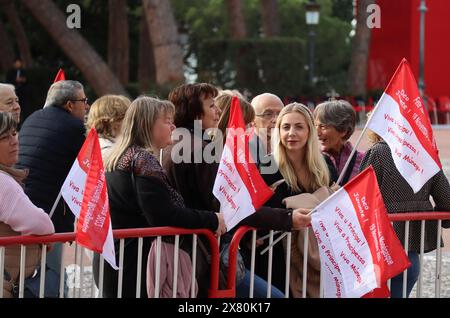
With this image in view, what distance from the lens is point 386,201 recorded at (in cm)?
730

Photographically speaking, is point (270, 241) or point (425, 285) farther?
point (425, 285)

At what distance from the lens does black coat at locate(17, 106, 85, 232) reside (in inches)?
311

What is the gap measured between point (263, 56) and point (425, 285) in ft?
75.7

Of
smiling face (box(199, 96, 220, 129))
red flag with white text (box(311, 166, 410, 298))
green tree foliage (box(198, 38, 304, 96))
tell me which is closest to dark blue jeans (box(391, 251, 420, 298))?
red flag with white text (box(311, 166, 410, 298))

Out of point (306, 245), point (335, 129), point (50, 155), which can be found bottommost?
point (306, 245)

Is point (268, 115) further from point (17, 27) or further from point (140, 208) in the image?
point (17, 27)

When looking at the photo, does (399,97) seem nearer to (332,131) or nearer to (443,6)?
(332,131)

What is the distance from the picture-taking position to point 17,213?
611 centimetres

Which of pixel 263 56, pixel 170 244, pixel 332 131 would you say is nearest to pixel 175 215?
pixel 170 244

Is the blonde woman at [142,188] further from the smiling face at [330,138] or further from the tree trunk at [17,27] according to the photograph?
the tree trunk at [17,27]

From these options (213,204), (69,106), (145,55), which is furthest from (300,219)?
(145,55)

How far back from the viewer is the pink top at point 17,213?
611 centimetres

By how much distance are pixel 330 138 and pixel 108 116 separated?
5.07 ft

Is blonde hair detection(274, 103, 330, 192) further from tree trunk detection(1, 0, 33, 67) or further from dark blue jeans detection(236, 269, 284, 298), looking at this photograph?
tree trunk detection(1, 0, 33, 67)
